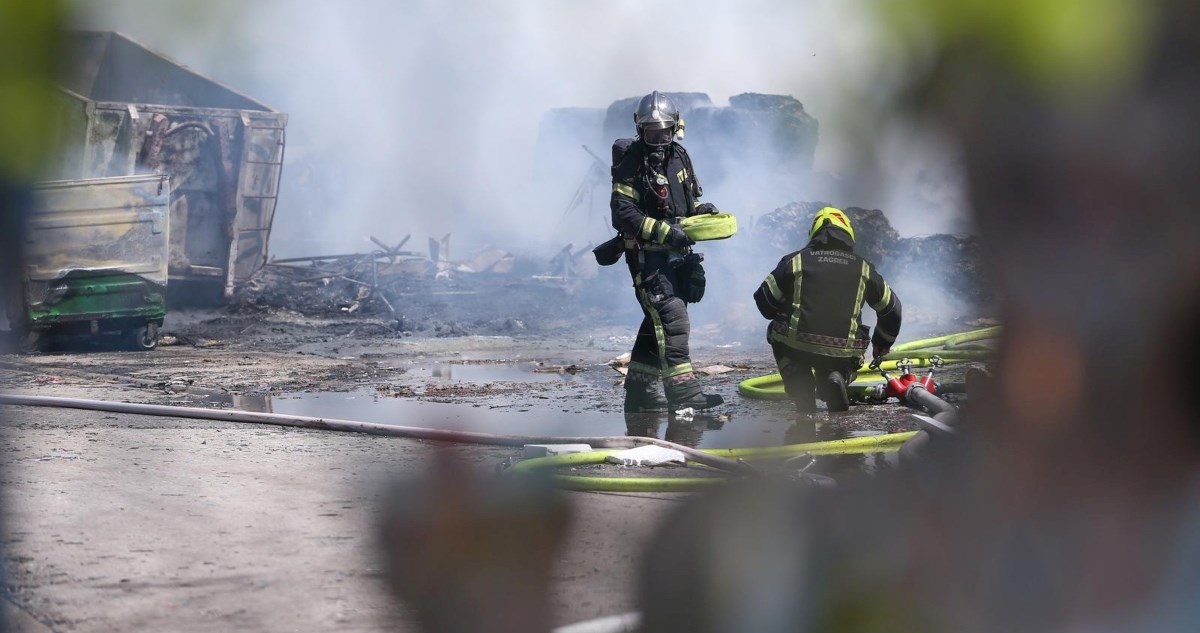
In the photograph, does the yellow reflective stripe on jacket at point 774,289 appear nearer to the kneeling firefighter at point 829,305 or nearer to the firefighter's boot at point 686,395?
the kneeling firefighter at point 829,305

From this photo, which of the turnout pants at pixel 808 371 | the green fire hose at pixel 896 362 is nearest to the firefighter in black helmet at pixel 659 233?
the turnout pants at pixel 808 371

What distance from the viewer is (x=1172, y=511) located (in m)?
1.31

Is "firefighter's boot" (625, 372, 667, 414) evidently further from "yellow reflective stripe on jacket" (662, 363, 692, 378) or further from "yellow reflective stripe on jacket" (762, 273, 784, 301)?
"yellow reflective stripe on jacket" (762, 273, 784, 301)

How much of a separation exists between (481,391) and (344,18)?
18978 mm

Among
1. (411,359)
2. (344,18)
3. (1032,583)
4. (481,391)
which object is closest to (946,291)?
(411,359)

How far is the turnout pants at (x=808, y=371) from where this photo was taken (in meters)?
6.26

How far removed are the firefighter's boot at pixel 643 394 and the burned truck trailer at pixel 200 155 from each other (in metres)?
7.75

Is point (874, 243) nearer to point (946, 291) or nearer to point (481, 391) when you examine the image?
point (946, 291)

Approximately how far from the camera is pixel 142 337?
1070 cm

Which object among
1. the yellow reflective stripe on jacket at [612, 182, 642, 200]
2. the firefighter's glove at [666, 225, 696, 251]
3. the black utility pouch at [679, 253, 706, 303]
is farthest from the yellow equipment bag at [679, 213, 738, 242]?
the yellow reflective stripe on jacket at [612, 182, 642, 200]

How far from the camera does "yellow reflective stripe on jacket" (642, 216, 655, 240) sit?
633 cm

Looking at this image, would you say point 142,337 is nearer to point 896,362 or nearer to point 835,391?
point 896,362

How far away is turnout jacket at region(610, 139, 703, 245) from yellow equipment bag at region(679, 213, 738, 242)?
4.3 inches

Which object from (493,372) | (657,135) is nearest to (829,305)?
(657,135)
